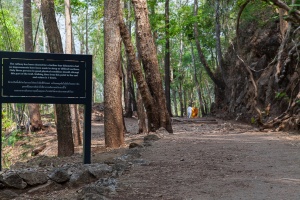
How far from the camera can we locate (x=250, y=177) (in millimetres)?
5914

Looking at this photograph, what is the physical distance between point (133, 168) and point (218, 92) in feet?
81.0

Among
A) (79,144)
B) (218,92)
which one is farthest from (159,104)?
(218,92)

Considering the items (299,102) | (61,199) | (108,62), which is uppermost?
(108,62)

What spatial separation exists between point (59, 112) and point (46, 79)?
305 cm

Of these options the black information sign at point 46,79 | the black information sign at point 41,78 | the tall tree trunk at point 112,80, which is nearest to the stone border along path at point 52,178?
the black information sign at point 46,79

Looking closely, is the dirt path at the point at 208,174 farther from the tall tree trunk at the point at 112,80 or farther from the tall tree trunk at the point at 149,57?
the tall tree trunk at the point at 149,57

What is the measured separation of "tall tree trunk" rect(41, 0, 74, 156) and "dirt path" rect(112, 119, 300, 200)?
91.4 inches

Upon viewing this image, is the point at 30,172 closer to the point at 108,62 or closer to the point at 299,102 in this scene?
the point at 108,62

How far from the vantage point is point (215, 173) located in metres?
6.29

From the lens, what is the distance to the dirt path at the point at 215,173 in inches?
200

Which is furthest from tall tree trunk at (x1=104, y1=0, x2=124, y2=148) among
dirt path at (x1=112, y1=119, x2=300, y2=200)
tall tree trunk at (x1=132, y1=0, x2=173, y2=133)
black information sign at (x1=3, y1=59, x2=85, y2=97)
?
black information sign at (x1=3, y1=59, x2=85, y2=97)

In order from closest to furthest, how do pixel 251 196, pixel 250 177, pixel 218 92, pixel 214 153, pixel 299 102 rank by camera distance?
pixel 251 196 → pixel 250 177 → pixel 214 153 → pixel 299 102 → pixel 218 92

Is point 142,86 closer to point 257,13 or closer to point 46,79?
point 46,79

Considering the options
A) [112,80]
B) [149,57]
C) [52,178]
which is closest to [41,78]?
[52,178]
